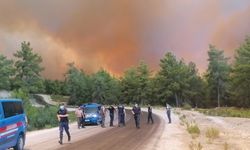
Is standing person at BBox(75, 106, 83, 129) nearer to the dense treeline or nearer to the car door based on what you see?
the car door

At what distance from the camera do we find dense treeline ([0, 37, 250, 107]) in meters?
131

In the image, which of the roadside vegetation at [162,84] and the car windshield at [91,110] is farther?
the roadside vegetation at [162,84]

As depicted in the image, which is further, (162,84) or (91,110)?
(162,84)

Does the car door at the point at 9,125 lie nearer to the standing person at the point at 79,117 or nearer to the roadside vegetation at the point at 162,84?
the standing person at the point at 79,117

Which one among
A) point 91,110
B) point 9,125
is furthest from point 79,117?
point 9,125

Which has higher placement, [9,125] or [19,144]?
[9,125]

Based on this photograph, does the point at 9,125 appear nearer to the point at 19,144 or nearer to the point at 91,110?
the point at 19,144

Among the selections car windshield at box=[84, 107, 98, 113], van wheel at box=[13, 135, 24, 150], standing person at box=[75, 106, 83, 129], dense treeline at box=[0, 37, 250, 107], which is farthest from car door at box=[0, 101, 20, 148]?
dense treeline at box=[0, 37, 250, 107]

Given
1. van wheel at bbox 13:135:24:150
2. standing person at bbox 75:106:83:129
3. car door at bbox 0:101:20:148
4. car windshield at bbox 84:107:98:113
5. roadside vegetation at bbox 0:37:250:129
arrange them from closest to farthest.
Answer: car door at bbox 0:101:20:148 < van wheel at bbox 13:135:24:150 < standing person at bbox 75:106:83:129 < car windshield at bbox 84:107:98:113 < roadside vegetation at bbox 0:37:250:129

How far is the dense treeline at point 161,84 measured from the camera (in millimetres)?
131250

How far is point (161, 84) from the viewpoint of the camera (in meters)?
144

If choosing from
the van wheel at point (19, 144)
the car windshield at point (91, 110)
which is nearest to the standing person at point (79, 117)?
the car windshield at point (91, 110)

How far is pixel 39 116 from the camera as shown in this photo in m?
54.8

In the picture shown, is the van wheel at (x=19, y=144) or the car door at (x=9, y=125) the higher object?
the car door at (x=9, y=125)
